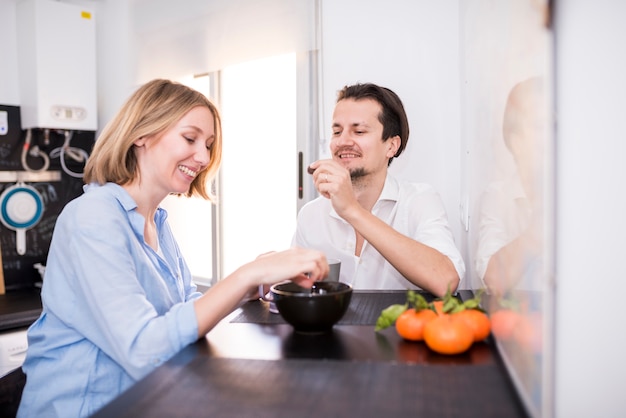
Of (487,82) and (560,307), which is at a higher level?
(487,82)

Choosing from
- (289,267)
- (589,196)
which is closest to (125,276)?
(289,267)

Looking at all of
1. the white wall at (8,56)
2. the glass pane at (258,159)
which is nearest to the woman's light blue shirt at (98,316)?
the glass pane at (258,159)

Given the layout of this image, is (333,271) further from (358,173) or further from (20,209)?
(20,209)

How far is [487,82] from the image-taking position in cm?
110

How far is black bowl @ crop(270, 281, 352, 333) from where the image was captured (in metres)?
0.93

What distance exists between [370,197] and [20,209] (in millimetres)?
1826

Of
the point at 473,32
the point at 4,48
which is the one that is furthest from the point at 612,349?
the point at 4,48

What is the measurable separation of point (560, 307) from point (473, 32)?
1.03 meters

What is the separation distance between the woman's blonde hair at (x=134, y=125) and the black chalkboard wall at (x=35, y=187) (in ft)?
5.28

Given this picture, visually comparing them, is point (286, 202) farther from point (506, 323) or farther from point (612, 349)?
point (612, 349)

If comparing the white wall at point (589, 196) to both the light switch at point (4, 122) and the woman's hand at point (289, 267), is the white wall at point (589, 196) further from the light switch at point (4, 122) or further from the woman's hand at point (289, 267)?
the light switch at point (4, 122)

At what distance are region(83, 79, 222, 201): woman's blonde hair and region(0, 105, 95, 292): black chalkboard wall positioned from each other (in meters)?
1.61

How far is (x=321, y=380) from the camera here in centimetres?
73

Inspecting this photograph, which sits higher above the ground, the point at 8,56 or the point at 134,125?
the point at 8,56
